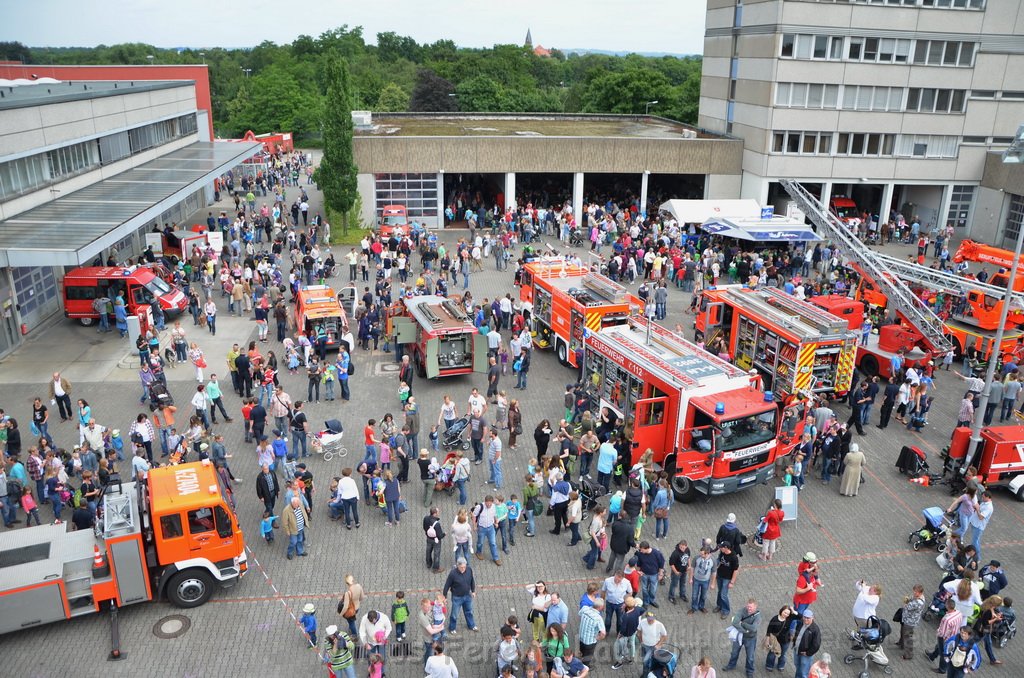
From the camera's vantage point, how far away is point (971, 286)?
23734 millimetres

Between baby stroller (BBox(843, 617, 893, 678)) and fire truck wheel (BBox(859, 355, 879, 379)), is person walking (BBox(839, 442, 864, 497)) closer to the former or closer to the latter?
baby stroller (BBox(843, 617, 893, 678))

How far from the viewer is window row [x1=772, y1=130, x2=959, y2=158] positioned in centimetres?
4019

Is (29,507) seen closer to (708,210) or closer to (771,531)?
(771,531)

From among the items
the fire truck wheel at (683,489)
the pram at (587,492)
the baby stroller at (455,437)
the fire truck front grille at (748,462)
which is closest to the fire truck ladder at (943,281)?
the fire truck front grille at (748,462)

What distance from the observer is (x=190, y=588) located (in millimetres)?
12805

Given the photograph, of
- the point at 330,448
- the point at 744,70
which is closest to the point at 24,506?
the point at 330,448

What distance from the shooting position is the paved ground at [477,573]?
39.3 feet

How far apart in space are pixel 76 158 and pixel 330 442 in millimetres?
20912

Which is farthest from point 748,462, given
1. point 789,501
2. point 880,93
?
point 880,93

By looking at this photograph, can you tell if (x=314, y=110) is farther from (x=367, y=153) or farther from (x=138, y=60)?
(x=138, y=60)

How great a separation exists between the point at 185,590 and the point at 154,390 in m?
8.23

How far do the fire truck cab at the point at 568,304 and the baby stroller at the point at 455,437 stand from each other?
4.48 metres

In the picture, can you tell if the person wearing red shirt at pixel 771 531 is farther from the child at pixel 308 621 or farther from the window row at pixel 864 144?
the window row at pixel 864 144

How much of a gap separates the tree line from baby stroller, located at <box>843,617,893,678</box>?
52.6 meters
